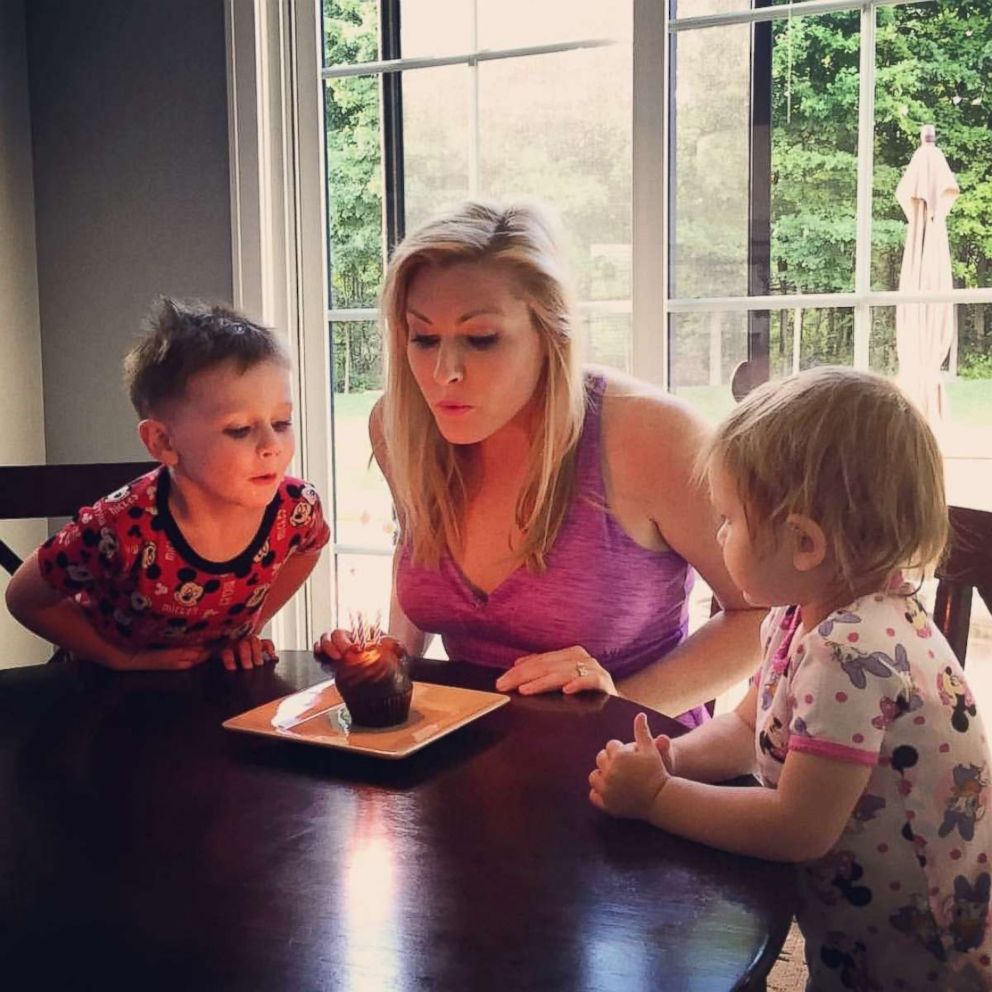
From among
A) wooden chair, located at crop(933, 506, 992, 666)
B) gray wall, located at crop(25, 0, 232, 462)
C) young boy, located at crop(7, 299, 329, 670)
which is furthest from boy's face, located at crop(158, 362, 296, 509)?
gray wall, located at crop(25, 0, 232, 462)

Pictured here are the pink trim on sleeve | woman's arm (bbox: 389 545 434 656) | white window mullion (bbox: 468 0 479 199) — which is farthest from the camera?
white window mullion (bbox: 468 0 479 199)

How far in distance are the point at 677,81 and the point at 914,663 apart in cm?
168

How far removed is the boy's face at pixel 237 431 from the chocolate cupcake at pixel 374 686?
0.44m

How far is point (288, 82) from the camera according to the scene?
2650 mm

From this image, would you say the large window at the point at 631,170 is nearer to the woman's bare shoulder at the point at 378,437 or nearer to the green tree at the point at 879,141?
the green tree at the point at 879,141

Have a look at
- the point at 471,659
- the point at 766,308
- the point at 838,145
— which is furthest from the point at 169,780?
the point at 838,145

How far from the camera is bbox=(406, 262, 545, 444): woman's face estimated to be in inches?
57.0

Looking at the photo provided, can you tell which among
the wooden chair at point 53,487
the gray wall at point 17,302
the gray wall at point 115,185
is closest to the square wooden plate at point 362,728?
the wooden chair at point 53,487

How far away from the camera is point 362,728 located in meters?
1.15

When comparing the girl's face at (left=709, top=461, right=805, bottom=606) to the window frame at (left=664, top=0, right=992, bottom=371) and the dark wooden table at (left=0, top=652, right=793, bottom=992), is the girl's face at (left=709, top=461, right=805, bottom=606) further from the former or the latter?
the window frame at (left=664, top=0, right=992, bottom=371)

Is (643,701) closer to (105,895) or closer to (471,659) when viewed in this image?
(471,659)

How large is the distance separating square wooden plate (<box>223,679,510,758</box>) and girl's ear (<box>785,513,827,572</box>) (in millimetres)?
384

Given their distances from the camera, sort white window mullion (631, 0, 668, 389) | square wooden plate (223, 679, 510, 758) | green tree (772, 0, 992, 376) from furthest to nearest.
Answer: white window mullion (631, 0, 668, 389), green tree (772, 0, 992, 376), square wooden plate (223, 679, 510, 758)

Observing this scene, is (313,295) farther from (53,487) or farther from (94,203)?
(53,487)
